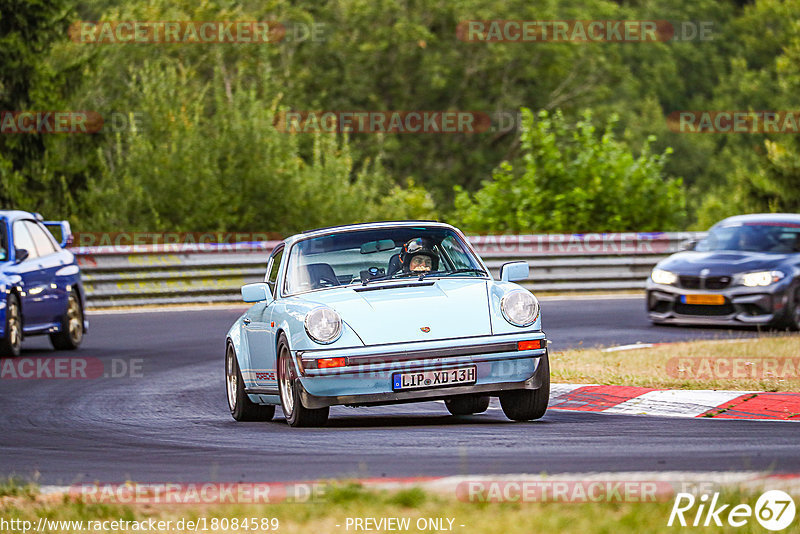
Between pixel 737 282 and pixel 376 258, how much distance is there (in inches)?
329

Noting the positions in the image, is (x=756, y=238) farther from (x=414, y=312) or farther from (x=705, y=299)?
(x=414, y=312)

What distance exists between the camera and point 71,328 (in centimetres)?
1753

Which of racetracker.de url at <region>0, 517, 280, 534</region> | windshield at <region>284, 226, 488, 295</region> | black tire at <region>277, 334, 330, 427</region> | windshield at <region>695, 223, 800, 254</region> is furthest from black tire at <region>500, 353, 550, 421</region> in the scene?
windshield at <region>695, 223, 800, 254</region>

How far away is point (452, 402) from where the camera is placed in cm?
1090

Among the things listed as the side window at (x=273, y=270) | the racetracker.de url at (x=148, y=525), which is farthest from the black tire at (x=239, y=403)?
the racetracker.de url at (x=148, y=525)

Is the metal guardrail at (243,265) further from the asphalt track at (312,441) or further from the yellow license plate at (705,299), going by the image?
the asphalt track at (312,441)

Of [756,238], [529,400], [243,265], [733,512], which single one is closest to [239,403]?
[529,400]

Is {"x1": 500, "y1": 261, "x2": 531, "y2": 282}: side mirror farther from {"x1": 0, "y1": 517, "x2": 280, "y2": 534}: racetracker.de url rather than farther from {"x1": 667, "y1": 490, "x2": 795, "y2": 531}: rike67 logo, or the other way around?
{"x1": 0, "y1": 517, "x2": 280, "y2": 534}: racetracker.de url

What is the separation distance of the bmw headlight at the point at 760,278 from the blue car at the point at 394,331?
803cm

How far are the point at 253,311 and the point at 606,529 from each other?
18.9ft

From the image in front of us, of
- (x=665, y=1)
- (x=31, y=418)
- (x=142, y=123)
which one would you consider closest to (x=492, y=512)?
(x=31, y=418)

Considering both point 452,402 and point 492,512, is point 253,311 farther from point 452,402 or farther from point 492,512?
point 492,512

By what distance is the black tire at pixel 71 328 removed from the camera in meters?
17.4

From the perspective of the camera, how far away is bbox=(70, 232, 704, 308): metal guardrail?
78.5 ft
